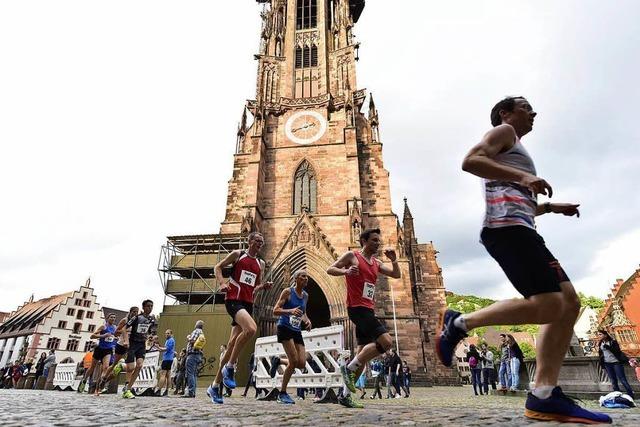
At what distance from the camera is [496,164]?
7.54ft

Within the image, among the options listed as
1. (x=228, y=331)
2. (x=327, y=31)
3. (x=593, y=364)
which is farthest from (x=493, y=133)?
(x=327, y=31)

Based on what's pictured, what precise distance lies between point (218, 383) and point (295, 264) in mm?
14886

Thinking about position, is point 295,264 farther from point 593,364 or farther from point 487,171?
point 487,171

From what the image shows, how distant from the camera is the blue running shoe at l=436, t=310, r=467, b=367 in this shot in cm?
245

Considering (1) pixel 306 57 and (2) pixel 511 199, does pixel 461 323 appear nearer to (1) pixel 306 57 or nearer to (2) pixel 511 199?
(2) pixel 511 199

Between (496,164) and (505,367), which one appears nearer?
(496,164)

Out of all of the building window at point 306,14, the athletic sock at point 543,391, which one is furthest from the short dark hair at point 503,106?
the building window at point 306,14

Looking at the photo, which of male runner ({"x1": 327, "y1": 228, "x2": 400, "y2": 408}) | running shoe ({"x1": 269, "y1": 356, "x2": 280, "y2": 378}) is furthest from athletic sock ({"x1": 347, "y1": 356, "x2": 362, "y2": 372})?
running shoe ({"x1": 269, "y1": 356, "x2": 280, "y2": 378})

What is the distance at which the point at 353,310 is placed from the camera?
4184mm

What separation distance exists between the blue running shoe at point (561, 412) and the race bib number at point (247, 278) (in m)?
3.25

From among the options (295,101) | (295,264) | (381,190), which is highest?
(295,101)

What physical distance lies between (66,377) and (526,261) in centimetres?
1649

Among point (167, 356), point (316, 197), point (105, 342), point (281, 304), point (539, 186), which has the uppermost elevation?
point (316, 197)

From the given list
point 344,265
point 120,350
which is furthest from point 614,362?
point 120,350
